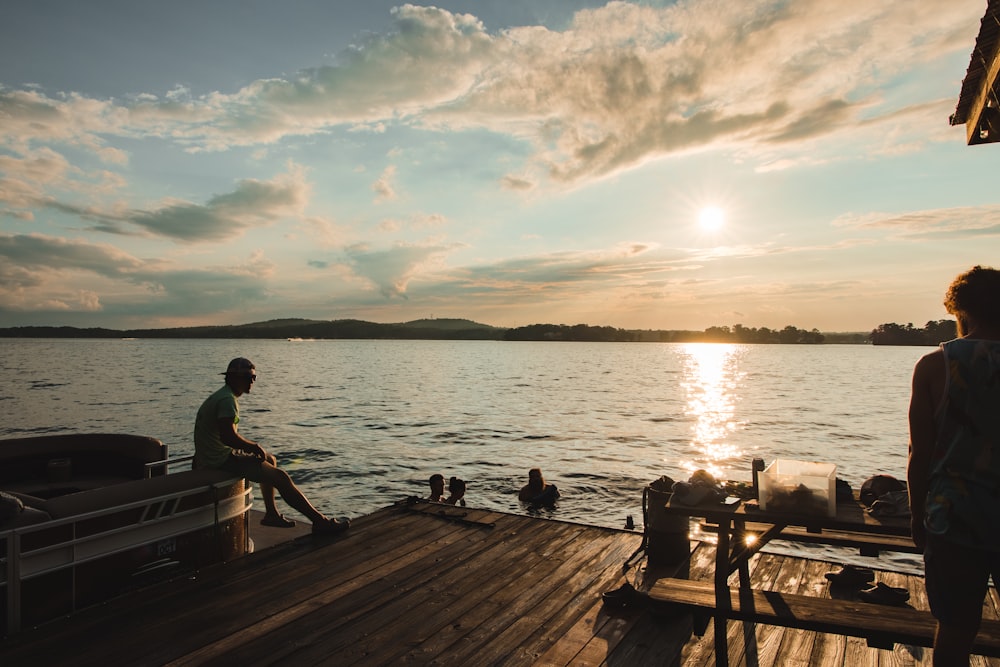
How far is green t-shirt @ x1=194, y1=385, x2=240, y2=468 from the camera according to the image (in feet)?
24.9

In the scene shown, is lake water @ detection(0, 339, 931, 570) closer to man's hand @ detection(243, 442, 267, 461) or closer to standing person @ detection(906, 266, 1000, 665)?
man's hand @ detection(243, 442, 267, 461)

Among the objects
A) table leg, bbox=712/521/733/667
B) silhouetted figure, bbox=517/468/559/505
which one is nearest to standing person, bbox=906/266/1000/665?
table leg, bbox=712/521/733/667

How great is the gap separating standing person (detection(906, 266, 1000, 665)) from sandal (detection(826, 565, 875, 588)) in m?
3.99

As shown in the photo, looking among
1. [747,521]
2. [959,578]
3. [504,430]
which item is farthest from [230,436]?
[504,430]

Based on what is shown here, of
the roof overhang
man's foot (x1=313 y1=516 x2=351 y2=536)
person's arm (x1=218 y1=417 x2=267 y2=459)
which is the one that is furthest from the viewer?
man's foot (x1=313 y1=516 x2=351 y2=536)

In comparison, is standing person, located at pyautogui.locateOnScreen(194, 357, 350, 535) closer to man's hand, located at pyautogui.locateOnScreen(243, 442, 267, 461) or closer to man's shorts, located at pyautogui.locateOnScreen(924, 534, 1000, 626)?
man's hand, located at pyautogui.locateOnScreen(243, 442, 267, 461)

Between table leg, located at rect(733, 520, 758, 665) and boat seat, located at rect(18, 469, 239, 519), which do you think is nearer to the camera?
table leg, located at rect(733, 520, 758, 665)

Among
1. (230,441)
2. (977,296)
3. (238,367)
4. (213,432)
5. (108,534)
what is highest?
(977,296)

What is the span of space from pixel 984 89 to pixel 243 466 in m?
9.34

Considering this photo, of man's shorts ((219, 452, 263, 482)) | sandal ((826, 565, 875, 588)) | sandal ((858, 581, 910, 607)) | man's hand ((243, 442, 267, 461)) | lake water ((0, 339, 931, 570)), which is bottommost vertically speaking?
lake water ((0, 339, 931, 570))

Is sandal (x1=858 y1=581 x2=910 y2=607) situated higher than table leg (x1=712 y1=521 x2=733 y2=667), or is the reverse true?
table leg (x1=712 y1=521 x2=733 y2=667)

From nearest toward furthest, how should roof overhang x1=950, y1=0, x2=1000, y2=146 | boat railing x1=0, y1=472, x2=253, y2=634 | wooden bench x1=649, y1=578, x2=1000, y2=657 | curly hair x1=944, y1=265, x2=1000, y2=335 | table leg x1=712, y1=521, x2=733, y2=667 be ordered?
curly hair x1=944, y1=265, x2=1000, y2=335
wooden bench x1=649, y1=578, x2=1000, y2=657
table leg x1=712, y1=521, x2=733, y2=667
roof overhang x1=950, y1=0, x2=1000, y2=146
boat railing x1=0, y1=472, x2=253, y2=634

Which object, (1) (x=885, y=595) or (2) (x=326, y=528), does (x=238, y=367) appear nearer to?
(2) (x=326, y=528)

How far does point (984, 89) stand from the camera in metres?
5.54
